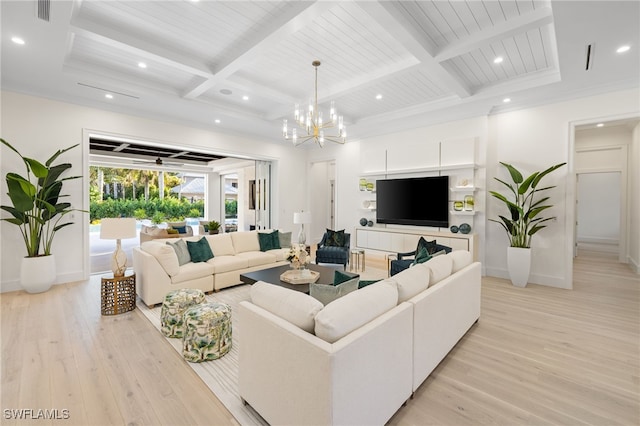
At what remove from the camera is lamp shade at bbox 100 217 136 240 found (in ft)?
10.9

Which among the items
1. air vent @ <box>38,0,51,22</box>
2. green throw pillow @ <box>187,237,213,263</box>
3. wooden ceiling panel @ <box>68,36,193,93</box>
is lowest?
green throw pillow @ <box>187,237,213,263</box>

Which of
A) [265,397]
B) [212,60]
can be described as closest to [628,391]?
[265,397]

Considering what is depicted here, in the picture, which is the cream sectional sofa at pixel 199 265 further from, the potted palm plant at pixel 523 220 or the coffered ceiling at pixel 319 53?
the potted palm plant at pixel 523 220

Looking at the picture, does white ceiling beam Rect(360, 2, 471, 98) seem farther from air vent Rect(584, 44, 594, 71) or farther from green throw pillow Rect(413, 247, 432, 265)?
green throw pillow Rect(413, 247, 432, 265)

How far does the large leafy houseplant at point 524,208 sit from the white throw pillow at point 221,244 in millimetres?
4607

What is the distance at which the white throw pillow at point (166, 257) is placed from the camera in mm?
3748

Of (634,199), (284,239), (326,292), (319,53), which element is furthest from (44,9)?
(634,199)

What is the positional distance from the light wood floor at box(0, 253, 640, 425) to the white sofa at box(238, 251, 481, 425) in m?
0.31

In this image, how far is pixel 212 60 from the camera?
150 inches

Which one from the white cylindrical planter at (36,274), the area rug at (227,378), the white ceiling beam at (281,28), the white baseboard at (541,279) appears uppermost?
the white ceiling beam at (281,28)

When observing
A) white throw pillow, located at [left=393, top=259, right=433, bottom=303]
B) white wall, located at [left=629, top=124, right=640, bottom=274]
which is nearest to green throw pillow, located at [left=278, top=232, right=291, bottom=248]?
white throw pillow, located at [left=393, top=259, right=433, bottom=303]

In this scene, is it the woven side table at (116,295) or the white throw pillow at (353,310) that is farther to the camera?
the woven side table at (116,295)

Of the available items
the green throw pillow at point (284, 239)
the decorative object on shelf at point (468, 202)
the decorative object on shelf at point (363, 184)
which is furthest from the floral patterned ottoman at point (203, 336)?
the decorative object on shelf at point (363, 184)

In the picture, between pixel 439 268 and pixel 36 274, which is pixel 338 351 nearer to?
pixel 439 268
